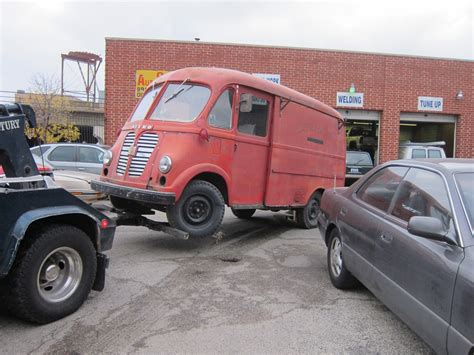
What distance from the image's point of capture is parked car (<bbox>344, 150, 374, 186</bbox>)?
14.6 meters

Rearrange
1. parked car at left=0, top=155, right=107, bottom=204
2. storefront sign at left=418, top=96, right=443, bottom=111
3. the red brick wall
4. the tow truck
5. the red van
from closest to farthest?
1. the tow truck
2. the red van
3. parked car at left=0, top=155, right=107, bottom=204
4. the red brick wall
5. storefront sign at left=418, top=96, right=443, bottom=111

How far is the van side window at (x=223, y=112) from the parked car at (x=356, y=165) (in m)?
8.82

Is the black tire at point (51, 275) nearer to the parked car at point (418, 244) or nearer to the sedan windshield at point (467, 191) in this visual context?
the parked car at point (418, 244)

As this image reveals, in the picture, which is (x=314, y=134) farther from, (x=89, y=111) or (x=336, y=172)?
(x=89, y=111)

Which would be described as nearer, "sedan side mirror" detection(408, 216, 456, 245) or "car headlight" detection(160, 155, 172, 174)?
"sedan side mirror" detection(408, 216, 456, 245)

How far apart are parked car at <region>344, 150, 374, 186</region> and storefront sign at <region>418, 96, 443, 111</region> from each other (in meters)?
3.56

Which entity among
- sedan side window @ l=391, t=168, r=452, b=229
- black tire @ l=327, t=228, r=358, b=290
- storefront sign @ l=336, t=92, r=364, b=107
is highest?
storefront sign @ l=336, t=92, r=364, b=107

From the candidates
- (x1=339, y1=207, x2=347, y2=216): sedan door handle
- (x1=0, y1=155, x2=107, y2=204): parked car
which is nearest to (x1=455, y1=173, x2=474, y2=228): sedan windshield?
(x1=339, y1=207, x2=347, y2=216): sedan door handle

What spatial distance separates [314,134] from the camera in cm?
843

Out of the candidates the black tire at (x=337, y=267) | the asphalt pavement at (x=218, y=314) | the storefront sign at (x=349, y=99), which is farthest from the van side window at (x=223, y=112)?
the storefront sign at (x=349, y=99)

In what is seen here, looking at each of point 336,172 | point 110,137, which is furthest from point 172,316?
point 110,137

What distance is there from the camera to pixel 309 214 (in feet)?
28.5

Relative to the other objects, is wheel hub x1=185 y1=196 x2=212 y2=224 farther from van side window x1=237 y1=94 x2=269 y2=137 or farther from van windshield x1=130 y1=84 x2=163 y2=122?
van windshield x1=130 y1=84 x2=163 y2=122

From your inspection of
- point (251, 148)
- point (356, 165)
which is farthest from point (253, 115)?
point (356, 165)
